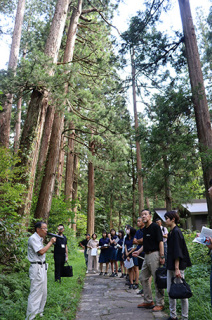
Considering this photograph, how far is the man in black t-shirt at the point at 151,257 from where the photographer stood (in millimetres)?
5199

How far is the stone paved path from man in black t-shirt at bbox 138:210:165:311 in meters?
0.26

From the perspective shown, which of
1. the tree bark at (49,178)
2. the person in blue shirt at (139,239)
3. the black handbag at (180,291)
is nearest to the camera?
the black handbag at (180,291)

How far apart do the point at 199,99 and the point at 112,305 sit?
616 centimetres

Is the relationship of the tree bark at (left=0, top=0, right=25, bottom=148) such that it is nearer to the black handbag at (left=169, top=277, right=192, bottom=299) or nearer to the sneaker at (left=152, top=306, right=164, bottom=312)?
the sneaker at (left=152, top=306, right=164, bottom=312)

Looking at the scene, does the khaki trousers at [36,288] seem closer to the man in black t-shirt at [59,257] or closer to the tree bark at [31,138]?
the man in black t-shirt at [59,257]

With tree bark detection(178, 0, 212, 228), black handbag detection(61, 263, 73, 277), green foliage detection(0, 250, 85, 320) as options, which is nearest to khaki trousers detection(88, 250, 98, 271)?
black handbag detection(61, 263, 73, 277)

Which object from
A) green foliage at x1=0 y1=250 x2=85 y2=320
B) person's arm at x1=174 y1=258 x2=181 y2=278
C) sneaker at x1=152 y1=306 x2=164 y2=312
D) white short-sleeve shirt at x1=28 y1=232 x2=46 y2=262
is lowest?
sneaker at x1=152 y1=306 x2=164 y2=312

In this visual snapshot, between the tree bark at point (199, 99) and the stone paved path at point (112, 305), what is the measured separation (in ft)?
10.4

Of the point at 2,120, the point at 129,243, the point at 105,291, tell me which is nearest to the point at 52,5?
the point at 2,120

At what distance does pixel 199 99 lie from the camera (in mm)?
7949

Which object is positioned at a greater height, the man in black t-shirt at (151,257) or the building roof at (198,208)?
the building roof at (198,208)

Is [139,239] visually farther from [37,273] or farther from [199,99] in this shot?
[199,99]

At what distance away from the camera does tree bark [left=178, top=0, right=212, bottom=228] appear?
738 cm

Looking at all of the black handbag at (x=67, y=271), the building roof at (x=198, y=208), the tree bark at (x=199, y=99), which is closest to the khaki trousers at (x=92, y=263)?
the black handbag at (x=67, y=271)
